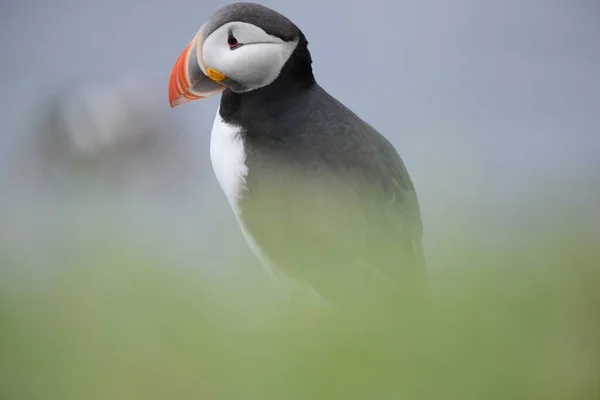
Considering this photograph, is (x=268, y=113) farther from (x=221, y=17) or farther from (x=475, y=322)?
(x=475, y=322)

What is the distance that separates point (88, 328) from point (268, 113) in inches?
49.4

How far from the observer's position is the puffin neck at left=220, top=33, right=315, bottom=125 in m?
1.88

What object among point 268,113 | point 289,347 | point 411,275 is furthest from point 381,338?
point 268,113

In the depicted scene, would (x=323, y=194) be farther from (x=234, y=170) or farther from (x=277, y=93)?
(x=277, y=93)

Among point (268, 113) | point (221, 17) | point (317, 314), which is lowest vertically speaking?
point (317, 314)

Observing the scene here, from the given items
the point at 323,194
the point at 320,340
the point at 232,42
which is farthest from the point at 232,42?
the point at 320,340

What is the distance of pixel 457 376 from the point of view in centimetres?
54

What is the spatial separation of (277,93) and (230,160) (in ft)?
0.79

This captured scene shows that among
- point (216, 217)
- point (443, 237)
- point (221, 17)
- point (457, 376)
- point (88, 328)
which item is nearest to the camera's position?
point (457, 376)

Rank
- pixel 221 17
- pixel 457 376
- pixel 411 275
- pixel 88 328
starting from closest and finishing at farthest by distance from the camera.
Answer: pixel 457 376 < pixel 88 328 < pixel 411 275 < pixel 221 17

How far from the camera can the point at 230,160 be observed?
1.82 metres

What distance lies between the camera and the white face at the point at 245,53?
1.84 metres

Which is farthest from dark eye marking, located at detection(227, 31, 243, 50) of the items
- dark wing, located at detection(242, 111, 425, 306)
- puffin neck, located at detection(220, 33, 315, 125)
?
dark wing, located at detection(242, 111, 425, 306)

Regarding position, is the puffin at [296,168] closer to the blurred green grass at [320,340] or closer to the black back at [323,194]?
the black back at [323,194]
